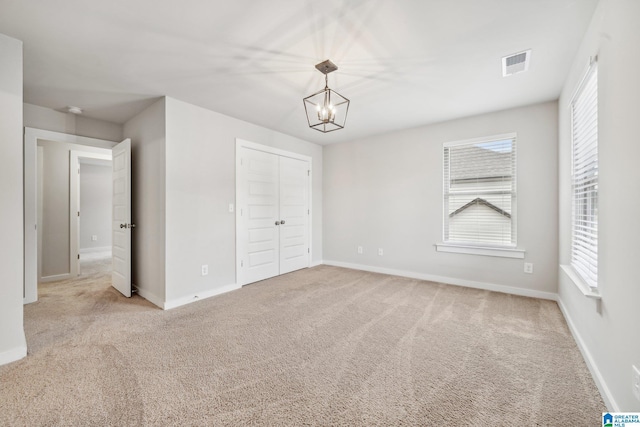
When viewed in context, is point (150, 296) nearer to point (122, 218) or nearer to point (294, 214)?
point (122, 218)

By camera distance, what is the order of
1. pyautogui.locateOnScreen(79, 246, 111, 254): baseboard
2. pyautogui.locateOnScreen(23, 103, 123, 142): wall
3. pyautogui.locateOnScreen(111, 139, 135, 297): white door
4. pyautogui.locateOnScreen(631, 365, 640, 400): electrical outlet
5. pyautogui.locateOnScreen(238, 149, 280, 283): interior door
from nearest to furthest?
pyautogui.locateOnScreen(631, 365, 640, 400): electrical outlet
pyautogui.locateOnScreen(23, 103, 123, 142): wall
pyautogui.locateOnScreen(111, 139, 135, 297): white door
pyautogui.locateOnScreen(238, 149, 280, 283): interior door
pyautogui.locateOnScreen(79, 246, 111, 254): baseboard

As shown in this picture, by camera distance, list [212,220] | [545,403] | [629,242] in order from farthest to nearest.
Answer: [212,220], [545,403], [629,242]

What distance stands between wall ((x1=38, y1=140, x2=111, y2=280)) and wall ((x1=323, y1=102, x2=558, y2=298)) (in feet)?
15.0

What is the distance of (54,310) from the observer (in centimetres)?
311

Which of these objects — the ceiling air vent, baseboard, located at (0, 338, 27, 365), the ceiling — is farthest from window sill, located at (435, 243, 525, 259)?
baseboard, located at (0, 338, 27, 365)

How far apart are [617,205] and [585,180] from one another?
3.23 feet

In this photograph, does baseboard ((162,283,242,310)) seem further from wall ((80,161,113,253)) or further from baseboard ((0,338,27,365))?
wall ((80,161,113,253))

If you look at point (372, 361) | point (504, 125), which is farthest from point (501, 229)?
point (372, 361)

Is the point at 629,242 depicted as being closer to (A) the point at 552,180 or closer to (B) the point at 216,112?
(A) the point at 552,180

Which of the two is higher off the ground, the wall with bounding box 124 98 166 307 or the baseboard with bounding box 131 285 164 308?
the wall with bounding box 124 98 166 307

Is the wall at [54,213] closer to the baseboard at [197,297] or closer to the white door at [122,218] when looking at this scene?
the white door at [122,218]

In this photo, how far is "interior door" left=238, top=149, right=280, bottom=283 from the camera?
413cm

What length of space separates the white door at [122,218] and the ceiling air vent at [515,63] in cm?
441

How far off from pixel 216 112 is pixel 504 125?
158 inches
